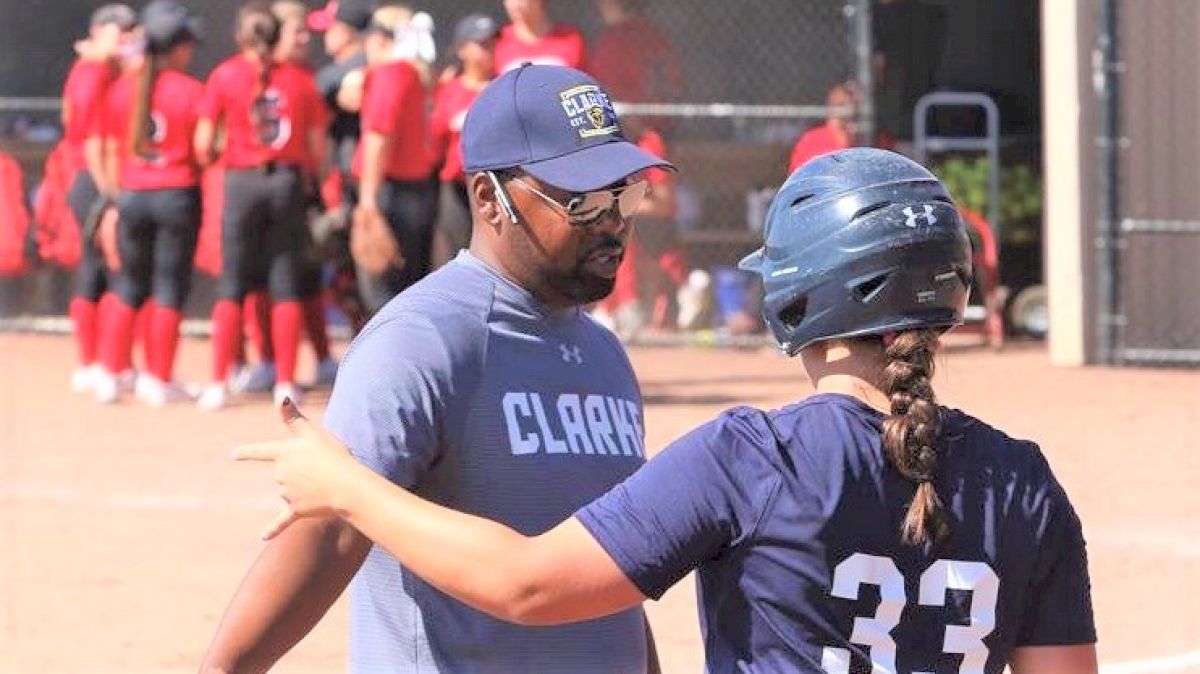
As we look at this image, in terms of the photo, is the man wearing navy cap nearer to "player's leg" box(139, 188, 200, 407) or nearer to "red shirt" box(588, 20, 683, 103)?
"player's leg" box(139, 188, 200, 407)

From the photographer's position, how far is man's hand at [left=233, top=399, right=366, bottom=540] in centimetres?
269

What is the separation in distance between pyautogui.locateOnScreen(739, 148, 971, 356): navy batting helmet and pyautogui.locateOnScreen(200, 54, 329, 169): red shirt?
31.5 ft

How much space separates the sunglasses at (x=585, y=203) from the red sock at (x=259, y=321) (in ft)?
30.8

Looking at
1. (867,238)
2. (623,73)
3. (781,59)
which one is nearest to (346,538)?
(867,238)

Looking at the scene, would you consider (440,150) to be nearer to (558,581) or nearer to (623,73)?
(623,73)

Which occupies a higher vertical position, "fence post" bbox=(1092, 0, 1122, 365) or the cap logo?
the cap logo

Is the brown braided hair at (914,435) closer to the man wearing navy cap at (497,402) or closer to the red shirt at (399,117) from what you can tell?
the man wearing navy cap at (497,402)

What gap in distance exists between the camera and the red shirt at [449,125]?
1252cm

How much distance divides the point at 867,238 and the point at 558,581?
0.52m

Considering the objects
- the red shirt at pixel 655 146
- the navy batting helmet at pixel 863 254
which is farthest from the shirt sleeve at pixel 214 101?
the navy batting helmet at pixel 863 254

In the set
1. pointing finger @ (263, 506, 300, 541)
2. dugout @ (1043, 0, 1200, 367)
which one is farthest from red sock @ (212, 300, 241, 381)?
pointing finger @ (263, 506, 300, 541)

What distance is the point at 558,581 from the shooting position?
2.58 metres

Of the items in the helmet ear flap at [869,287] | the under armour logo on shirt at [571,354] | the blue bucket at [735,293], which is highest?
the helmet ear flap at [869,287]

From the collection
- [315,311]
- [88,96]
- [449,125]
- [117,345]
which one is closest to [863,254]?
[449,125]
